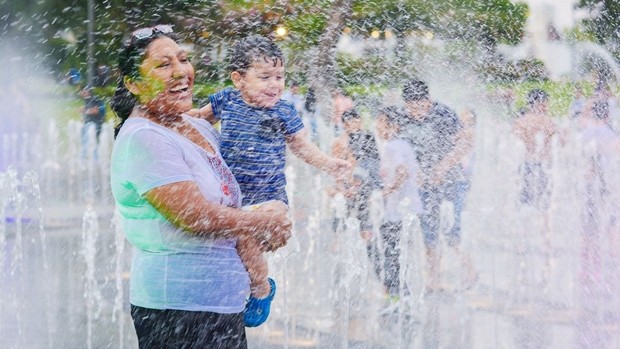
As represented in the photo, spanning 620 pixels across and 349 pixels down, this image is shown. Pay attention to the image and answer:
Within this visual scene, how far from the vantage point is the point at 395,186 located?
600 centimetres

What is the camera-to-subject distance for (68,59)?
17375mm

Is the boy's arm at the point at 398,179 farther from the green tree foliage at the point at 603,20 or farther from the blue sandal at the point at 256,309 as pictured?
the green tree foliage at the point at 603,20

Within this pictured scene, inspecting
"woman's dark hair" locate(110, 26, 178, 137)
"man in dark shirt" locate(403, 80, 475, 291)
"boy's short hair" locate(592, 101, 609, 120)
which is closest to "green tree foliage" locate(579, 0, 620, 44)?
"boy's short hair" locate(592, 101, 609, 120)

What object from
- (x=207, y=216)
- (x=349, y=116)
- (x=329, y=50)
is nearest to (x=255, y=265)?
(x=207, y=216)

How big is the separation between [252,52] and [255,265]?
0.79m

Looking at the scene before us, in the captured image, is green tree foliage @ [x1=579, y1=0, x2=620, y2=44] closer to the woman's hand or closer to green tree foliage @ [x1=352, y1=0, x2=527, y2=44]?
green tree foliage @ [x1=352, y1=0, x2=527, y2=44]

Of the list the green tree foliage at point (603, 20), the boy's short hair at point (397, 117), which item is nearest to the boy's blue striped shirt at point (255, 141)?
the boy's short hair at point (397, 117)

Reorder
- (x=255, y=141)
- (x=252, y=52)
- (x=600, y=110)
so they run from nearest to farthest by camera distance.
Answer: (x=252, y=52)
(x=255, y=141)
(x=600, y=110)

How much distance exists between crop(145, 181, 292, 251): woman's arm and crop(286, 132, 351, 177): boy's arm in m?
0.77

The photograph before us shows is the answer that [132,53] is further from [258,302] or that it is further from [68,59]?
[68,59]

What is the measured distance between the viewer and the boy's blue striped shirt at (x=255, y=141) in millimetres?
3094

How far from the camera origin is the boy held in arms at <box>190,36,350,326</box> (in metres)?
3.09

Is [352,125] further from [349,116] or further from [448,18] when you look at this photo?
[448,18]

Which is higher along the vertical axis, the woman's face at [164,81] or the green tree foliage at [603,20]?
the woman's face at [164,81]
